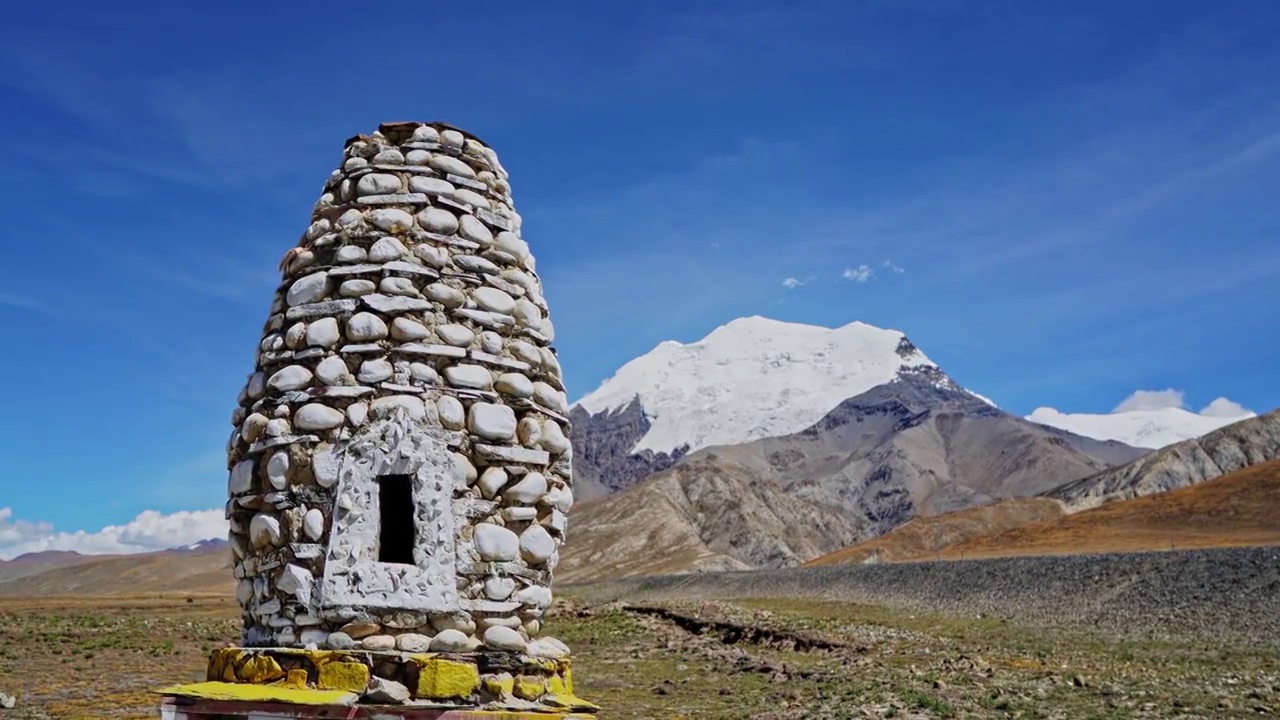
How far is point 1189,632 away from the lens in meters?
Answer: 27.1

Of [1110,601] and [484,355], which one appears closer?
[484,355]

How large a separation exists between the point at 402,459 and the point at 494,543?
0.60 m

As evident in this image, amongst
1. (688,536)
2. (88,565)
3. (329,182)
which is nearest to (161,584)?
(88,565)

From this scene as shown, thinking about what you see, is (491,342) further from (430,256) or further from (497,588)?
(497,588)

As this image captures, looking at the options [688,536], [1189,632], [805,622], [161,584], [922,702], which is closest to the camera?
[922,702]

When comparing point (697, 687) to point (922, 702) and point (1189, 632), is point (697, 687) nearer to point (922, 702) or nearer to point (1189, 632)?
point (922, 702)

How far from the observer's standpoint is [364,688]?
4.55m

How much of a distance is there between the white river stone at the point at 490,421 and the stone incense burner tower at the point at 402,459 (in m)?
0.01

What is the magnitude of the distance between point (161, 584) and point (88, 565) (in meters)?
37.2

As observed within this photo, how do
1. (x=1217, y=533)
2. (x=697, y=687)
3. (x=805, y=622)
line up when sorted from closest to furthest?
(x=697, y=687)
(x=805, y=622)
(x=1217, y=533)

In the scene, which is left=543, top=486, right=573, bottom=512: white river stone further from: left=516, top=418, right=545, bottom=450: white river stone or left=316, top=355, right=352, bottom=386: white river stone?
A: left=316, top=355, right=352, bottom=386: white river stone

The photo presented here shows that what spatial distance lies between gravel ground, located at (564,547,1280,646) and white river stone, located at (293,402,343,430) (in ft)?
85.3

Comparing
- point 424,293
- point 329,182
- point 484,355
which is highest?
point 329,182

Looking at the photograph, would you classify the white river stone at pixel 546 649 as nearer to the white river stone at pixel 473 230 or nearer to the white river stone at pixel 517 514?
the white river stone at pixel 517 514
